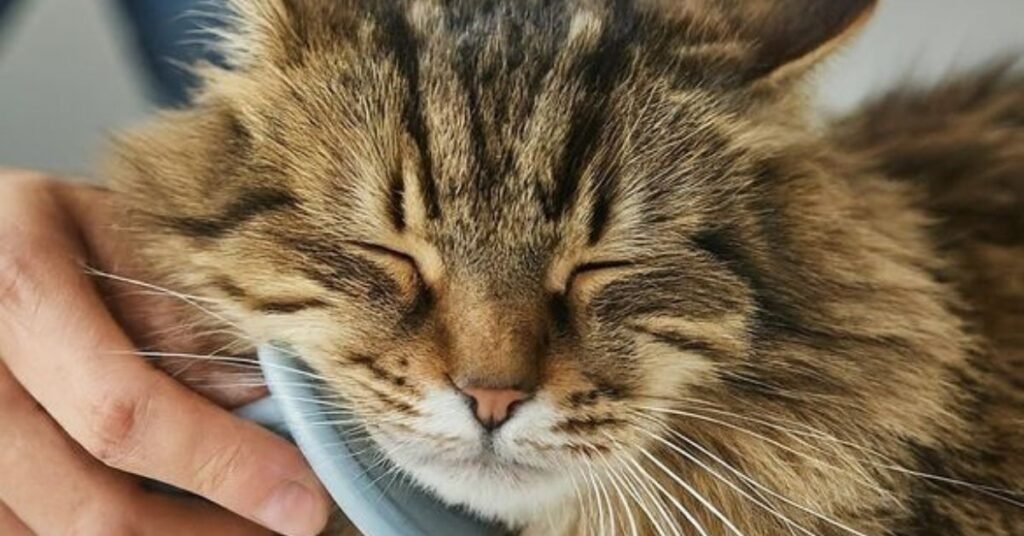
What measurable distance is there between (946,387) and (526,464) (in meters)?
0.35

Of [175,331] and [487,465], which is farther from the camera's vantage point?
[175,331]

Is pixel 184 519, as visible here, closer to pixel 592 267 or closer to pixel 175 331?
pixel 175 331

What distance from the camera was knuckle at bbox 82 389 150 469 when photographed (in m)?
0.99

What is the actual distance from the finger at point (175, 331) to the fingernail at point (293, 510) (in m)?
0.09

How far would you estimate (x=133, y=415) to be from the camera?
997mm

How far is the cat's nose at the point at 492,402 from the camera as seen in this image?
0.88 meters

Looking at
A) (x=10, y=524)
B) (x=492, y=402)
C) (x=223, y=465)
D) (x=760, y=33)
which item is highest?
(x=760, y=33)

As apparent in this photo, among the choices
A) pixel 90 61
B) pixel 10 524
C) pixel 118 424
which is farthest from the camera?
pixel 90 61

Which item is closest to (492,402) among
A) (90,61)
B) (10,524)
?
(10,524)

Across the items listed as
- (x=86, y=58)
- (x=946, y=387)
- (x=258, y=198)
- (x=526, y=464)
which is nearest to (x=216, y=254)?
(x=258, y=198)

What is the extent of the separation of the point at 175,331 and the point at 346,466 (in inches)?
8.3

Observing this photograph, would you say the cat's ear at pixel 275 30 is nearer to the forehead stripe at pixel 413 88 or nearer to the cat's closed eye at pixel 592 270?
the forehead stripe at pixel 413 88

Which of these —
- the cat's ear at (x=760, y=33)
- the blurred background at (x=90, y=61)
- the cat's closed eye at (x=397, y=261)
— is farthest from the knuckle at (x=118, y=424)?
the blurred background at (x=90, y=61)

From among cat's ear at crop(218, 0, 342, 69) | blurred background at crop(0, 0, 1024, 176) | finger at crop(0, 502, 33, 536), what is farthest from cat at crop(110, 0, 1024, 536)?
blurred background at crop(0, 0, 1024, 176)
